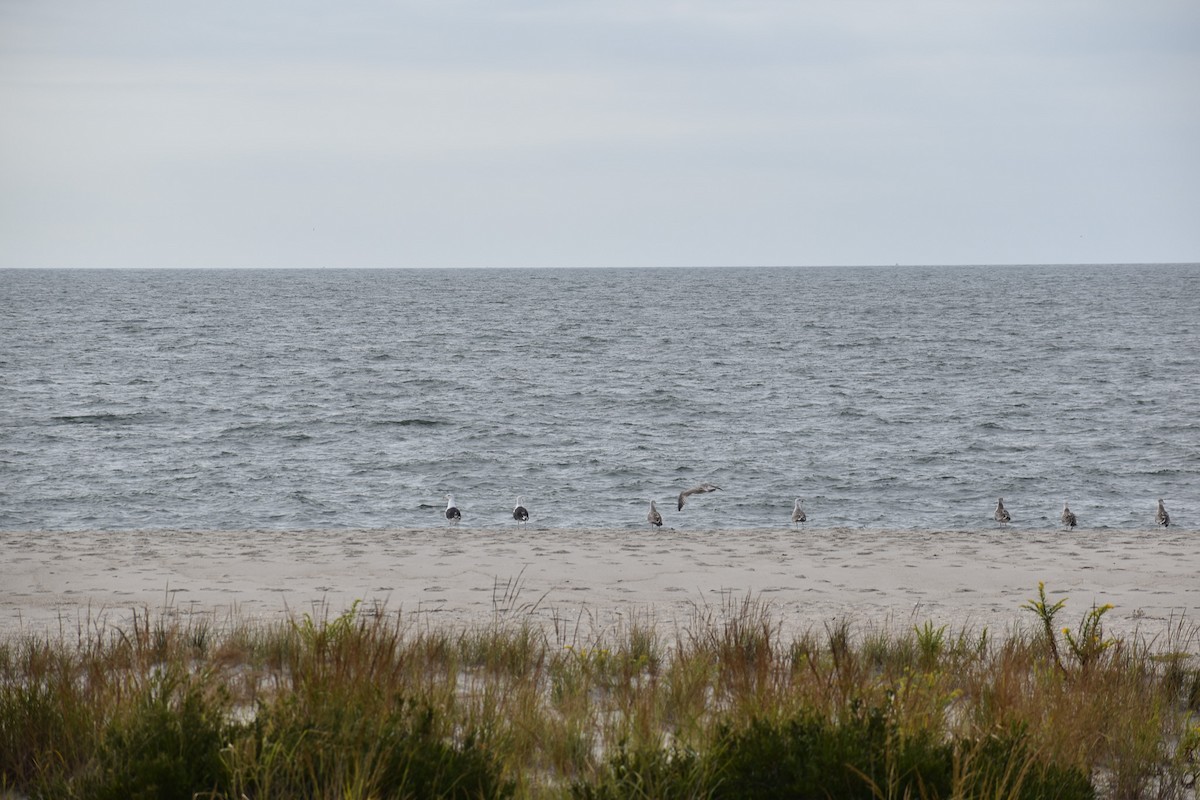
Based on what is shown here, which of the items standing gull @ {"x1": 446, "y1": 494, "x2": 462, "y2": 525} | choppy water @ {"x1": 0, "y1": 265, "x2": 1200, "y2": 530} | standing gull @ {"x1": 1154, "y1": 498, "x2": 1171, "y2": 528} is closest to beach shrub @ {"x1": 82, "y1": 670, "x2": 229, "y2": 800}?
standing gull @ {"x1": 446, "y1": 494, "x2": 462, "y2": 525}

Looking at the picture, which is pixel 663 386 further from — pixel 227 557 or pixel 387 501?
pixel 227 557

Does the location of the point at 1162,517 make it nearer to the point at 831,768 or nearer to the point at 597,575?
the point at 597,575

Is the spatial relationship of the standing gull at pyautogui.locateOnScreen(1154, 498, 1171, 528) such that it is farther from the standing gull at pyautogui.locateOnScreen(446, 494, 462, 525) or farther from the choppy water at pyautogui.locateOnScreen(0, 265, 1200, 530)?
the standing gull at pyautogui.locateOnScreen(446, 494, 462, 525)

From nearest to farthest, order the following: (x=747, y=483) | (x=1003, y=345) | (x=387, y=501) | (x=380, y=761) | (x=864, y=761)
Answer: (x=380, y=761) → (x=864, y=761) → (x=387, y=501) → (x=747, y=483) → (x=1003, y=345)

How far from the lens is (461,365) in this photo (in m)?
51.3

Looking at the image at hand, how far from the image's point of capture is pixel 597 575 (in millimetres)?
12461

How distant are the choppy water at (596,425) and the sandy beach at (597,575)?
3.87 metres

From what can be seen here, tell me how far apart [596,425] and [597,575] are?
20577 mm

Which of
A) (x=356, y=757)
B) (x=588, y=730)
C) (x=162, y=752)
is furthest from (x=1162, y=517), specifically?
(x=162, y=752)

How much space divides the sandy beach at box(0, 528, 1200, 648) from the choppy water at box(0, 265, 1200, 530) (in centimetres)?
387

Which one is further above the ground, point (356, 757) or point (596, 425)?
point (356, 757)

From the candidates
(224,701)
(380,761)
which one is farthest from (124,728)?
(380,761)

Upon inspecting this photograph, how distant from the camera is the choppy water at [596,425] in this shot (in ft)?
70.7

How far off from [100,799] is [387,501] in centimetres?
1787
